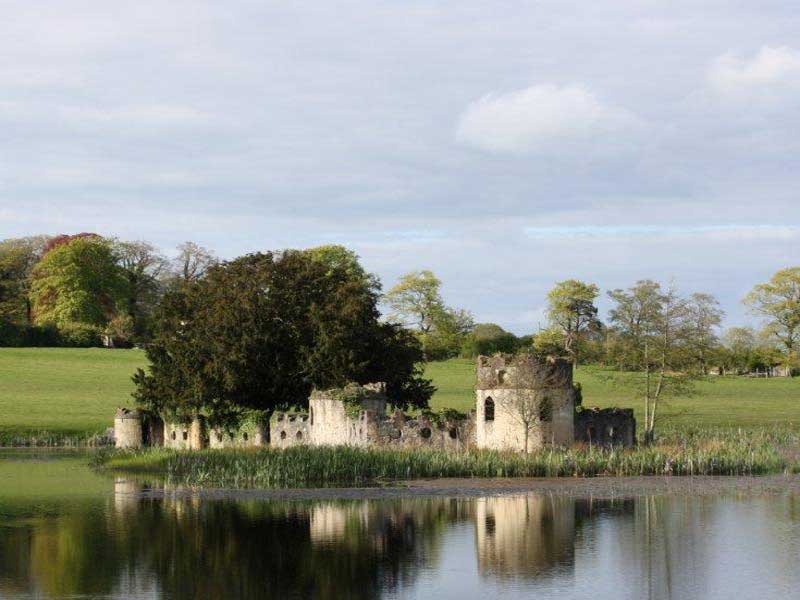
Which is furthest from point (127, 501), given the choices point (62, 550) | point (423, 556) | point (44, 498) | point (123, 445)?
point (123, 445)

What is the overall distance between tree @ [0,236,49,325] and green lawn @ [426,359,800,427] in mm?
45080

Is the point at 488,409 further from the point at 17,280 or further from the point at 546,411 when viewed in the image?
the point at 17,280

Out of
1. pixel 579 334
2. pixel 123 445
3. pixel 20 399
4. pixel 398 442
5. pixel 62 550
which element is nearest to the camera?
pixel 62 550

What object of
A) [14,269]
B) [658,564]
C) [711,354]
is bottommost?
[658,564]

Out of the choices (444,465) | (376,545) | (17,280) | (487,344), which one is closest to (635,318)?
(444,465)

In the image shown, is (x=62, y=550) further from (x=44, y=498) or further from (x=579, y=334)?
(x=579, y=334)

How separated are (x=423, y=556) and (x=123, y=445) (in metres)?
42.5

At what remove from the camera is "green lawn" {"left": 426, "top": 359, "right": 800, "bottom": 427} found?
79000mm

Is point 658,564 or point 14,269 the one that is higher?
point 14,269

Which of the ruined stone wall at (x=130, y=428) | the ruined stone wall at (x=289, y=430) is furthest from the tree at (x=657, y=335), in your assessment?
the ruined stone wall at (x=130, y=428)

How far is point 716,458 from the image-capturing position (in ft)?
156

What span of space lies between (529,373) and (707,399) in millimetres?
44013

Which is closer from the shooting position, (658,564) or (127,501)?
(658,564)

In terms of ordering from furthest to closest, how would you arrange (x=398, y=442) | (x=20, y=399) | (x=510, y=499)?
(x=20, y=399), (x=398, y=442), (x=510, y=499)
